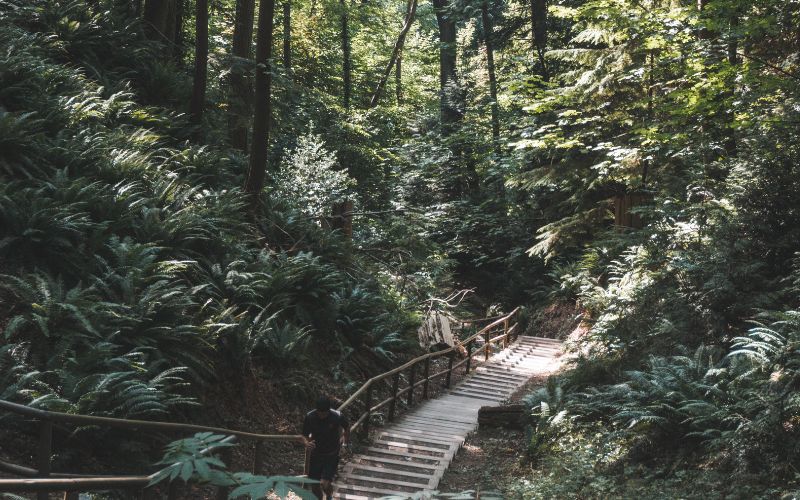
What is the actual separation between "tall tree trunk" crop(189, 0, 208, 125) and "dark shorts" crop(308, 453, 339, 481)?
34.4 ft

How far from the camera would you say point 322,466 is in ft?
24.7

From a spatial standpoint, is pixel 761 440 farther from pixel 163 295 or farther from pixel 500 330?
pixel 500 330

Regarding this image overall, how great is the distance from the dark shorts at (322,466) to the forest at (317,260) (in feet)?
4.25

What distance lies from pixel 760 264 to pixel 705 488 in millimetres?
4431

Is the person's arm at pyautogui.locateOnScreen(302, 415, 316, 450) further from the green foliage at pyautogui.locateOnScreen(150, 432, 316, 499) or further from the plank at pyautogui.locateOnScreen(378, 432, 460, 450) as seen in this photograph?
the green foliage at pyautogui.locateOnScreen(150, 432, 316, 499)

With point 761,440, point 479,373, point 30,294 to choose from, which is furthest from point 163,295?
point 479,373

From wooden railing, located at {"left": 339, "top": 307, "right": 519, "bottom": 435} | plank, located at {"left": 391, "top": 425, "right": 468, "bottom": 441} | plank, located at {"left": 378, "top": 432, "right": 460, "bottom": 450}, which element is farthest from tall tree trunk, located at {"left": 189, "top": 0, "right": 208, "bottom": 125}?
plank, located at {"left": 378, "top": 432, "right": 460, "bottom": 450}

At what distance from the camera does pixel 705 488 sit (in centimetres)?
679

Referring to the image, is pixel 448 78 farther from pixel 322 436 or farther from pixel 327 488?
pixel 327 488

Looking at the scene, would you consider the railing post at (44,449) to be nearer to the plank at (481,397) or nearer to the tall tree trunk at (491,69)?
the plank at (481,397)

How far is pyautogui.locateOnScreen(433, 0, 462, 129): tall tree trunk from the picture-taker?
2797cm

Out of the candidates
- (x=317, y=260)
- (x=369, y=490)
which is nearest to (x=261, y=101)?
(x=317, y=260)

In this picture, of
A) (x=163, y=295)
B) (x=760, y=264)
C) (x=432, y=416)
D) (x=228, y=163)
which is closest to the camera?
(x=163, y=295)

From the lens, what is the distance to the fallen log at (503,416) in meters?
12.4
